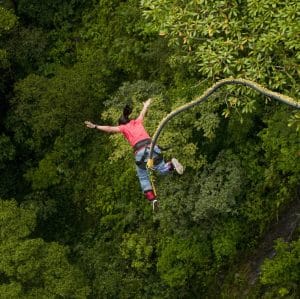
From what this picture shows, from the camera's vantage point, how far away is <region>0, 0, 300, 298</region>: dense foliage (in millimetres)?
10742

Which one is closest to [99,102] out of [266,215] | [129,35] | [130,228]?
[129,35]

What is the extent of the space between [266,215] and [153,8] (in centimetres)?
575

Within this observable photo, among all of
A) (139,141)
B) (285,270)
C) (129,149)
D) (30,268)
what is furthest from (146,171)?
(30,268)

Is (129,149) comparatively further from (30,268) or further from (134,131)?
(30,268)

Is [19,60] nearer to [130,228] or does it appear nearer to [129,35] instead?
[129,35]

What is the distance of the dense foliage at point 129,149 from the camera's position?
35.2 feet

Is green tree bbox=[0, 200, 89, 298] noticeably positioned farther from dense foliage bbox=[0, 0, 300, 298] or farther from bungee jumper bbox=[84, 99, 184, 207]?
bungee jumper bbox=[84, 99, 184, 207]

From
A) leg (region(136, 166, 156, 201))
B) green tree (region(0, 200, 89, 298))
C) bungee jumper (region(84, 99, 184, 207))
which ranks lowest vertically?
green tree (region(0, 200, 89, 298))

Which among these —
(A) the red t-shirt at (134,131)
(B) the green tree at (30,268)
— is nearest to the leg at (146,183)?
(A) the red t-shirt at (134,131)

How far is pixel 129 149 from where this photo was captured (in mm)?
13594

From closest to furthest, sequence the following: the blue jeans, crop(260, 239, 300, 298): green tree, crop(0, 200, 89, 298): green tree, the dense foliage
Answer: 1. the blue jeans
2. the dense foliage
3. crop(260, 239, 300, 298): green tree
4. crop(0, 200, 89, 298): green tree

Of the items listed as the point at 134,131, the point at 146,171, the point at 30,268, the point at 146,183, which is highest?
the point at 134,131

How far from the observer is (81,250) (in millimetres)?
17672

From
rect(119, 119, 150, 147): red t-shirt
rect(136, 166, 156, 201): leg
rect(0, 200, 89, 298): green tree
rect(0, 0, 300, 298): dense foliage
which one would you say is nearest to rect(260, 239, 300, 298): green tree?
rect(0, 0, 300, 298): dense foliage
